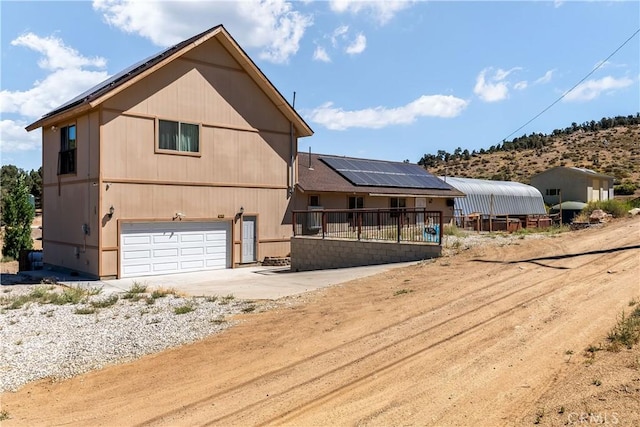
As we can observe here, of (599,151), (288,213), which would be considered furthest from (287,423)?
(599,151)

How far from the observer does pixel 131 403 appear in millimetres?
5953

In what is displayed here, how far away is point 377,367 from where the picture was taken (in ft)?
21.3

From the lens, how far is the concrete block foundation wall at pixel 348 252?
16477 mm

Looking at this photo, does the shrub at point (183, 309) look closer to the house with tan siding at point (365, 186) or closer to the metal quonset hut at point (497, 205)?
the house with tan siding at point (365, 186)

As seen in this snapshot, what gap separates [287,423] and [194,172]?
16.5 m

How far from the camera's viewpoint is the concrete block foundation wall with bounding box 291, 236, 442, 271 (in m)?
16.5

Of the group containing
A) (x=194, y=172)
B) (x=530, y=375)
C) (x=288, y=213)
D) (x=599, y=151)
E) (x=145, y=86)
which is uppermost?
(x=599, y=151)

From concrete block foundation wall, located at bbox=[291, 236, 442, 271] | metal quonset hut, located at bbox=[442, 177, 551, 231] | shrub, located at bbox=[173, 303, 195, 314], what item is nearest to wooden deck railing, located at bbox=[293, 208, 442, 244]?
concrete block foundation wall, located at bbox=[291, 236, 442, 271]

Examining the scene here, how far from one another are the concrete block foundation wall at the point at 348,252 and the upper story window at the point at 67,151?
31.0ft

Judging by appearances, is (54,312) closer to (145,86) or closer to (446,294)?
(446,294)

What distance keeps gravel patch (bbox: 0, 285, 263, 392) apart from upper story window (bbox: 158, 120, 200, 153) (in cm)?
854

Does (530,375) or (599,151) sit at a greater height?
(599,151)

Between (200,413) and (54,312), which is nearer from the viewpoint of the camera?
(200,413)

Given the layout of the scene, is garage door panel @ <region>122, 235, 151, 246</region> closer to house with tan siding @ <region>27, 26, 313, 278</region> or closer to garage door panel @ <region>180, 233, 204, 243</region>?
house with tan siding @ <region>27, 26, 313, 278</region>
